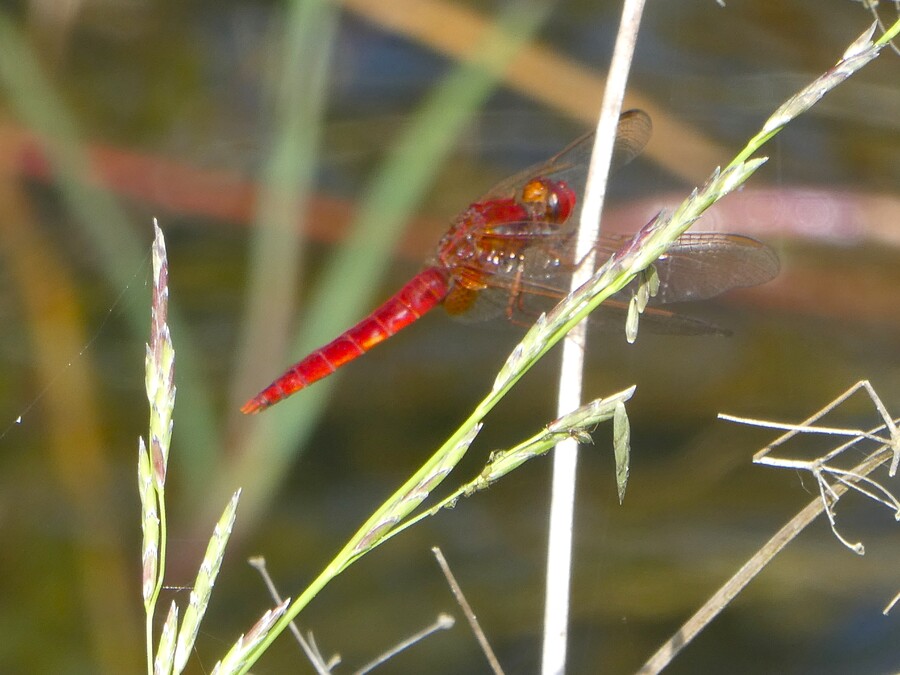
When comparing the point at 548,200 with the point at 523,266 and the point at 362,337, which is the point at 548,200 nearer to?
the point at 523,266

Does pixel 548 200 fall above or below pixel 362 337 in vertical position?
above

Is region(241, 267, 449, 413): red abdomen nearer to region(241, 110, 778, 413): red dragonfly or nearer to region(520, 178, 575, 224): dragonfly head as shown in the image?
region(241, 110, 778, 413): red dragonfly

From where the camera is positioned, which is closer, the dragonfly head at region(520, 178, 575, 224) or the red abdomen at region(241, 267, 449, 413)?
the red abdomen at region(241, 267, 449, 413)

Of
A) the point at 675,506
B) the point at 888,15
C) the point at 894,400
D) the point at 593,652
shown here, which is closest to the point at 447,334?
the point at 675,506

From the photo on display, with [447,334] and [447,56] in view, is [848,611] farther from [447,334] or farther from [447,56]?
[447,56]

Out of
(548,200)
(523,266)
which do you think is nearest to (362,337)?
→ (523,266)

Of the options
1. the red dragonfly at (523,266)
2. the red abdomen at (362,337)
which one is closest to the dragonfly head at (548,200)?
the red dragonfly at (523,266)

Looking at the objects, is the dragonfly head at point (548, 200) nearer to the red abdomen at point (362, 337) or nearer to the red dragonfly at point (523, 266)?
the red dragonfly at point (523, 266)

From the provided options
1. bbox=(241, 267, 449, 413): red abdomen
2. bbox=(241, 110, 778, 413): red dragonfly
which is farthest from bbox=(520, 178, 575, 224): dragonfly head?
bbox=(241, 267, 449, 413): red abdomen
